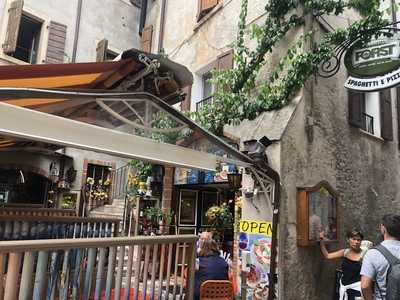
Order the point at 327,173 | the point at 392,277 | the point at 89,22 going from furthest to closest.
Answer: the point at 89,22 → the point at 327,173 → the point at 392,277

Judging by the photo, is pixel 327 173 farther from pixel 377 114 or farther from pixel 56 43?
pixel 56 43

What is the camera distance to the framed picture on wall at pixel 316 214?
17.8 feet

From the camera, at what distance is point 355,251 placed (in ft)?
16.0

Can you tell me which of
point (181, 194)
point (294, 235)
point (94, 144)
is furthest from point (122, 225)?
point (94, 144)

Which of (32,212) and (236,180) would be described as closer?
(32,212)

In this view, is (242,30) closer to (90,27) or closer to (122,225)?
(122,225)

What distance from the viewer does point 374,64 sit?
553 centimetres

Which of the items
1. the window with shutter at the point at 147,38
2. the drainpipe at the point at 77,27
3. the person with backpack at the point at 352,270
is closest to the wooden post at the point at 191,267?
the person with backpack at the point at 352,270

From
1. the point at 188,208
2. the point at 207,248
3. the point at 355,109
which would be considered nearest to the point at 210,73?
the point at 355,109

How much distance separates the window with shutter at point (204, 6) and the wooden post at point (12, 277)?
779 cm

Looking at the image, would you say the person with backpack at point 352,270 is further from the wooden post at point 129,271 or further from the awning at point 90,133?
the wooden post at point 129,271

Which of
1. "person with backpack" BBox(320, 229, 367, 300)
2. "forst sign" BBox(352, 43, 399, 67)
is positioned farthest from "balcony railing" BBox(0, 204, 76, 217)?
"forst sign" BBox(352, 43, 399, 67)

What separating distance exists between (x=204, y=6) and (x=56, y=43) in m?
5.81

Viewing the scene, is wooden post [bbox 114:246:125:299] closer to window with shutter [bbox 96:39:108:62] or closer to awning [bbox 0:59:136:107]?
awning [bbox 0:59:136:107]
